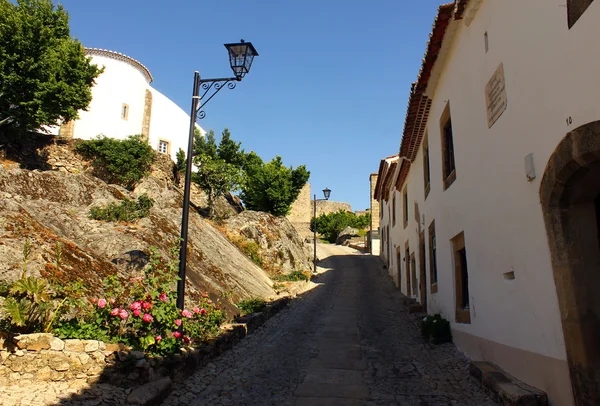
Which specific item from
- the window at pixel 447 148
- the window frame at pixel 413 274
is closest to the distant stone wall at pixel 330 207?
the window frame at pixel 413 274

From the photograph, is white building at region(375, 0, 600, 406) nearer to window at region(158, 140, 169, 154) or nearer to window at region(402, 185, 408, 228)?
window at region(402, 185, 408, 228)

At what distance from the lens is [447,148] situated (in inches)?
353

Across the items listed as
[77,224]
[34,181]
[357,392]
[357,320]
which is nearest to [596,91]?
[357,392]

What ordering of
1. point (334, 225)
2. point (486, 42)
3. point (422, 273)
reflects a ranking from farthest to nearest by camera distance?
1. point (334, 225)
2. point (422, 273)
3. point (486, 42)

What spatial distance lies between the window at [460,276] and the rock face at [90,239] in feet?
17.5

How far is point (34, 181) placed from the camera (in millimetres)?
13578

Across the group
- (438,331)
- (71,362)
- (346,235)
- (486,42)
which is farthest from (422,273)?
(346,235)

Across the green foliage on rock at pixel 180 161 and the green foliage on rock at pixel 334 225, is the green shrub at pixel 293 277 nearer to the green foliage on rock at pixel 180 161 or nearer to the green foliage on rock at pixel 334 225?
the green foliage on rock at pixel 180 161

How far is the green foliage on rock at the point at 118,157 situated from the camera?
82.4ft

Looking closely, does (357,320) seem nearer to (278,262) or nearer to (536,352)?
(536,352)

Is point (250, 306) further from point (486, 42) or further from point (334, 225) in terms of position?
point (334, 225)

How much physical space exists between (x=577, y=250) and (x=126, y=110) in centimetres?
3005

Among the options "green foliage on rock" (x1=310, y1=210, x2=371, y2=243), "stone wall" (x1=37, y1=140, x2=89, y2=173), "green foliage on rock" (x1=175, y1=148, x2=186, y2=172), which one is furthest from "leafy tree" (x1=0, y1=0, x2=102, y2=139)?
"green foliage on rock" (x1=310, y1=210, x2=371, y2=243)

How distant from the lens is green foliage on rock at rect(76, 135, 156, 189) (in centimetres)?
2511
